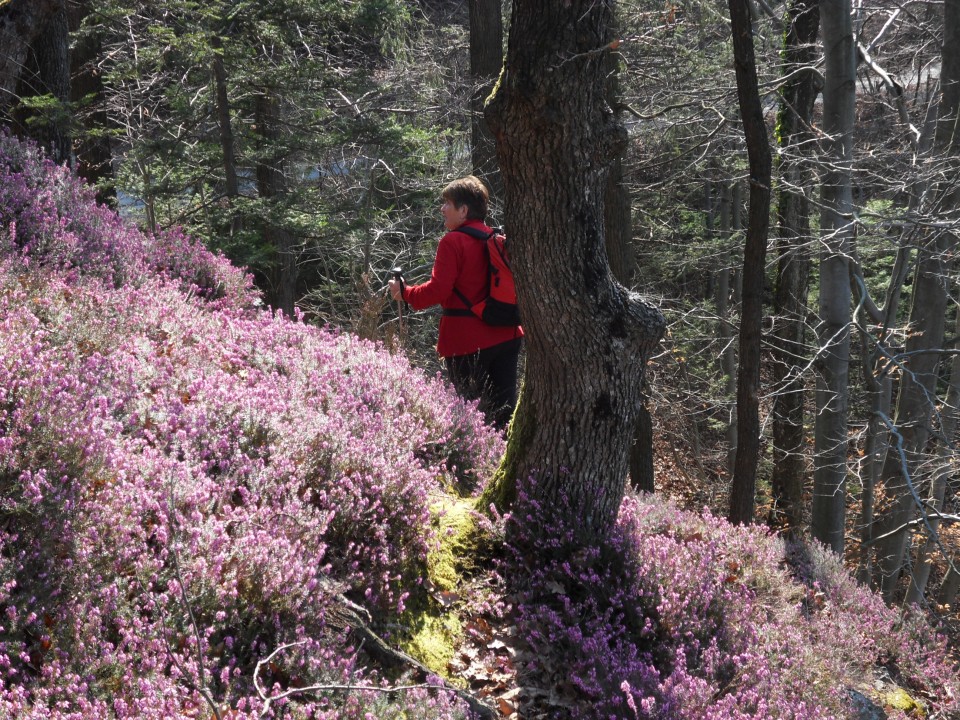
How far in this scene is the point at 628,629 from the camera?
4.44 m

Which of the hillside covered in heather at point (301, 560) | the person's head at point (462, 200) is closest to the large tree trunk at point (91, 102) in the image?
the hillside covered in heather at point (301, 560)

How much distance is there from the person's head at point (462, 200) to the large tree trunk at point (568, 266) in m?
1.39

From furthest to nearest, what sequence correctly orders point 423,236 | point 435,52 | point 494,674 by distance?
point 435,52 < point 423,236 < point 494,674

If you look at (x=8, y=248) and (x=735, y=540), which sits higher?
(x=8, y=248)

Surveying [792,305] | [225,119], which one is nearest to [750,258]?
[792,305]

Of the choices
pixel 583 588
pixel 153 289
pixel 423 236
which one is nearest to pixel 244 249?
pixel 423 236

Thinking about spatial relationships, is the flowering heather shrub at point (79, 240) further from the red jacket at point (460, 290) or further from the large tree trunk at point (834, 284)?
the large tree trunk at point (834, 284)

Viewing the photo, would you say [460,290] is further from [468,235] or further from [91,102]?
[91,102]

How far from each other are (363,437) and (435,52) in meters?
13.8

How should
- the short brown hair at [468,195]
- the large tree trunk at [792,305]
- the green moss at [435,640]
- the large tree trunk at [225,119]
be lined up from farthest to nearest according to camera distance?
the large tree trunk at [225,119], the large tree trunk at [792,305], the short brown hair at [468,195], the green moss at [435,640]

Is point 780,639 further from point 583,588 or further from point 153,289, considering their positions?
point 153,289

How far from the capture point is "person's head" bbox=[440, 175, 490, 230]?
236 inches

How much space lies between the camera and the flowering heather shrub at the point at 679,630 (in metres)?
3.85

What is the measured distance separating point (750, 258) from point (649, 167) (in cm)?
516
